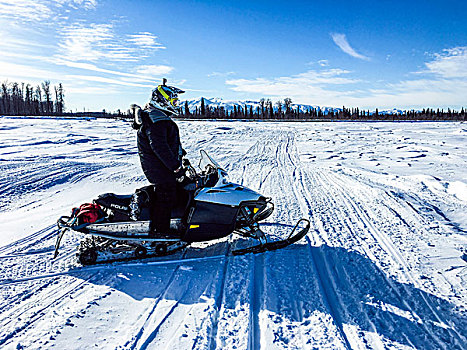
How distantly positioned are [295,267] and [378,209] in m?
2.95

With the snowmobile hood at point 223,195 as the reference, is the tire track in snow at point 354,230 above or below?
below

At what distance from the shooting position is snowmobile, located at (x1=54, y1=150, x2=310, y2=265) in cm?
425

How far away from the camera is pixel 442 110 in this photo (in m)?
80.6

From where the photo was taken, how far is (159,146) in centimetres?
400

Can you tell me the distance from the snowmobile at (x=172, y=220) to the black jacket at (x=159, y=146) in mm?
289

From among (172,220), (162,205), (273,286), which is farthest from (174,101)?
(273,286)

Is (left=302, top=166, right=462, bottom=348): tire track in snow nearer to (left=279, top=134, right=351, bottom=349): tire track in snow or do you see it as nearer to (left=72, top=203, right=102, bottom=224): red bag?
(left=279, top=134, right=351, bottom=349): tire track in snow

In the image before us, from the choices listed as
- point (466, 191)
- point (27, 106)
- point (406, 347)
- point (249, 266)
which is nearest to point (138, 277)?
point (249, 266)

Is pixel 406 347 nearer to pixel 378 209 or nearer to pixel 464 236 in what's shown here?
pixel 464 236

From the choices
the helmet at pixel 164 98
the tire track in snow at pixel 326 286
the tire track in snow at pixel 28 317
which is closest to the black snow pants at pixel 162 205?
the helmet at pixel 164 98

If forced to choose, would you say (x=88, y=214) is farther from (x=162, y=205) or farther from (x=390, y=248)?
(x=390, y=248)

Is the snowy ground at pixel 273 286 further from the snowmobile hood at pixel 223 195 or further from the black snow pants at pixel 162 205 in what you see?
the snowmobile hood at pixel 223 195

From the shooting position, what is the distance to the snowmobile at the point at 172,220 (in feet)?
13.9

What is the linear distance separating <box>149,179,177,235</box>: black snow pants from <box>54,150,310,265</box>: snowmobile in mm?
77
